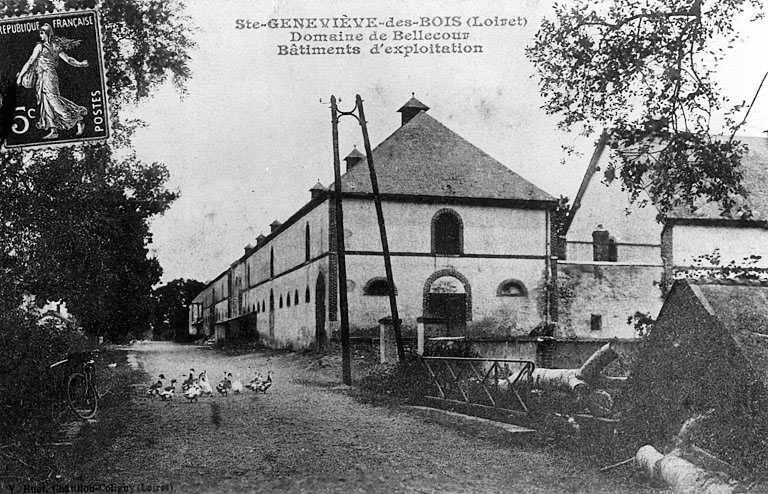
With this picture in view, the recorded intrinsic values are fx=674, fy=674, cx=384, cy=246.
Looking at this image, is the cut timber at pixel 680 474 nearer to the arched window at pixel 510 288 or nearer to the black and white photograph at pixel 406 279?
the black and white photograph at pixel 406 279

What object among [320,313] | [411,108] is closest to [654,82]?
[411,108]

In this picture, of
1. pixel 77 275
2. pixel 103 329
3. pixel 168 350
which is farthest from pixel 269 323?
pixel 77 275

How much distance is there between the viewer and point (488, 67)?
725 centimetres

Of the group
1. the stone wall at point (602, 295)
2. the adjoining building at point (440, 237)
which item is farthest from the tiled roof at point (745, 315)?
the stone wall at point (602, 295)

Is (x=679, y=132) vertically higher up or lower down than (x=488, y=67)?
lower down

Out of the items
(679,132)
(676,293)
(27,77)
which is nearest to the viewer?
(676,293)

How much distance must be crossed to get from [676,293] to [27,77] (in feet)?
22.0

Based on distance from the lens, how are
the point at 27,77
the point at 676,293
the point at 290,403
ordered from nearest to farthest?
the point at 676,293, the point at 27,77, the point at 290,403

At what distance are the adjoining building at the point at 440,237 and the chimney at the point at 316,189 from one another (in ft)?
0.09

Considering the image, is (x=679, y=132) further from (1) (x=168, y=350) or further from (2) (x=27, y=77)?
(1) (x=168, y=350)

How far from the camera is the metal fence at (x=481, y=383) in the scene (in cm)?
775

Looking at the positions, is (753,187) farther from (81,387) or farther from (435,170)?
(81,387)

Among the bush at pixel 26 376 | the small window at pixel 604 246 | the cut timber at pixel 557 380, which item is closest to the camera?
the bush at pixel 26 376

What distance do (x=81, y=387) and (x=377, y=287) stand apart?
4.31 meters
